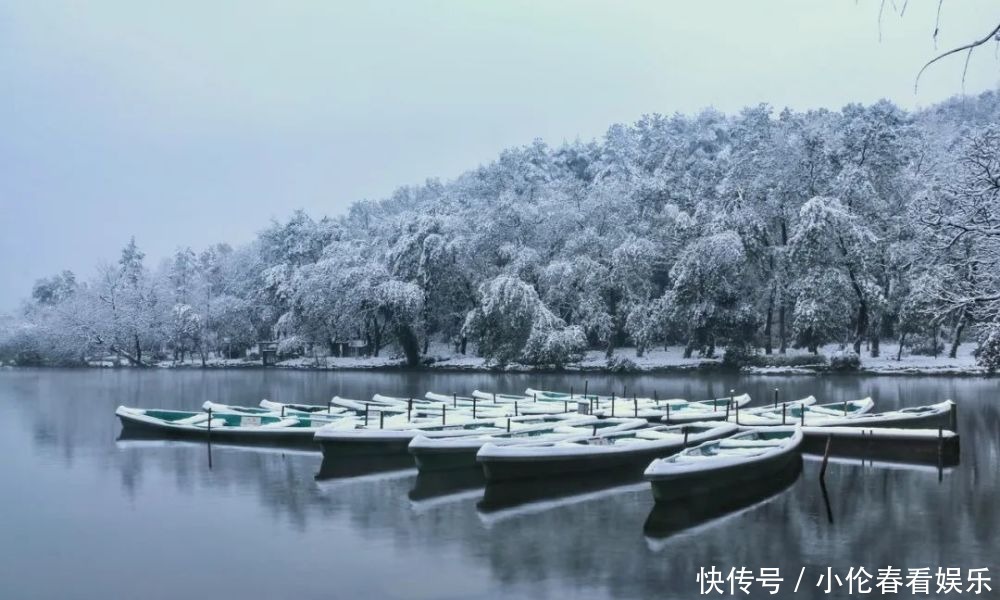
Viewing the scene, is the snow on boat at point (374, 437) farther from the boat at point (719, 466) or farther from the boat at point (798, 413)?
the boat at point (798, 413)

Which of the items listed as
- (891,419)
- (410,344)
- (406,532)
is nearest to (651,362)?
(410,344)

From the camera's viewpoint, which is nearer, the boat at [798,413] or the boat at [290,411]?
the boat at [798,413]

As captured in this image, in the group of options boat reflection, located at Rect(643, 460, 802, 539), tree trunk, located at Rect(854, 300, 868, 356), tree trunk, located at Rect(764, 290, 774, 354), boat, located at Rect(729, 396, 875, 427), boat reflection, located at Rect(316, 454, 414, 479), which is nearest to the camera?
boat reflection, located at Rect(643, 460, 802, 539)

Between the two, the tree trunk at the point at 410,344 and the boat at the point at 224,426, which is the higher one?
the tree trunk at the point at 410,344

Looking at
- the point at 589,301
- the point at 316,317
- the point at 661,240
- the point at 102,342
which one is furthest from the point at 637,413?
the point at 102,342

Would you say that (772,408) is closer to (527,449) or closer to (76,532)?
(527,449)

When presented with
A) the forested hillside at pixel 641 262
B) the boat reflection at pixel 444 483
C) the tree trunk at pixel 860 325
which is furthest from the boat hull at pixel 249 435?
the tree trunk at pixel 860 325

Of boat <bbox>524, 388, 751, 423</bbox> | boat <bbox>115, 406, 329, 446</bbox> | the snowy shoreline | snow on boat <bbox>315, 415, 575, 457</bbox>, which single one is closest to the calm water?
boat <bbox>115, 406, 329, 446</bbox>

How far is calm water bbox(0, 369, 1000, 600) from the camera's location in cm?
1239

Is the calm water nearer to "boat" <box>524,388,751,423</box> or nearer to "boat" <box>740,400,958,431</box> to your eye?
"boat" <box>740,400,958,431</box>

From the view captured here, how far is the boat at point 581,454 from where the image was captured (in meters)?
17.3

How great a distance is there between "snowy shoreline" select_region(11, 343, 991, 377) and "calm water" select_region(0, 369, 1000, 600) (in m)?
20.1

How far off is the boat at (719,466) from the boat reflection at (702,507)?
0.14 m

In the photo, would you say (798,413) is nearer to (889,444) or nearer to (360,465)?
(889,444)
